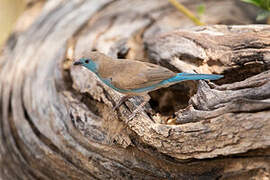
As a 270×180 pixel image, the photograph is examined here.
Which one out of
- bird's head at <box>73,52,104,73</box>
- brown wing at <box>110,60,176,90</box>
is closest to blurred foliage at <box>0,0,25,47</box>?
bird's head at <box>73,52,104,73</box>

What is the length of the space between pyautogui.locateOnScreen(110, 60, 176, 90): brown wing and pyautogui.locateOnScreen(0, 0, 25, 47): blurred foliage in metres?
5.70

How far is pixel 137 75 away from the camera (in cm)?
296

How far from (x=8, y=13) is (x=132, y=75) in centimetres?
602

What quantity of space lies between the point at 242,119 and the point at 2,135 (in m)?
2.71

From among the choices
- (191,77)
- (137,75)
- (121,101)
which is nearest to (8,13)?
(121,101)

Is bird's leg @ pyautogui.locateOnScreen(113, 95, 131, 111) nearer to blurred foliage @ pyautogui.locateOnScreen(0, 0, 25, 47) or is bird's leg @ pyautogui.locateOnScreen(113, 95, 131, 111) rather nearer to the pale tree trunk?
the pale tree trunk

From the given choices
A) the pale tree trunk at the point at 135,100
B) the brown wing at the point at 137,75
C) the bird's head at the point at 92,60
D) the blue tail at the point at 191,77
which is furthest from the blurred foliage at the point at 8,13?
the blue tail at the point at 191,77

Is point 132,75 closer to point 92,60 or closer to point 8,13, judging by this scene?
point 92,60

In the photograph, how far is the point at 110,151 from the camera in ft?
9.96

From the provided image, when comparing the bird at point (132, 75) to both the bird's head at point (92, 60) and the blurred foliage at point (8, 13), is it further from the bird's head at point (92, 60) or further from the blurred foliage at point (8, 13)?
the blurred foliage at point (8, 13)

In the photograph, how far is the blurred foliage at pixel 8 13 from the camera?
8.05 m

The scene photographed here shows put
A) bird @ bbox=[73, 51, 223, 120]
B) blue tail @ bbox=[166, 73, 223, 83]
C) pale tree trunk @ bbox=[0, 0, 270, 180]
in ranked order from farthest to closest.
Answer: bird @ bbox=[73, 51, 223, 120] < blue tail @ bbox=[166, 73, 223, 83] < pale tree trunk @ bbox=[0, 0, 270, 180]

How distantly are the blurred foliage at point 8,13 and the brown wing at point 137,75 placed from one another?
5.70 metres

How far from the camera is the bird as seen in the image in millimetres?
2834
